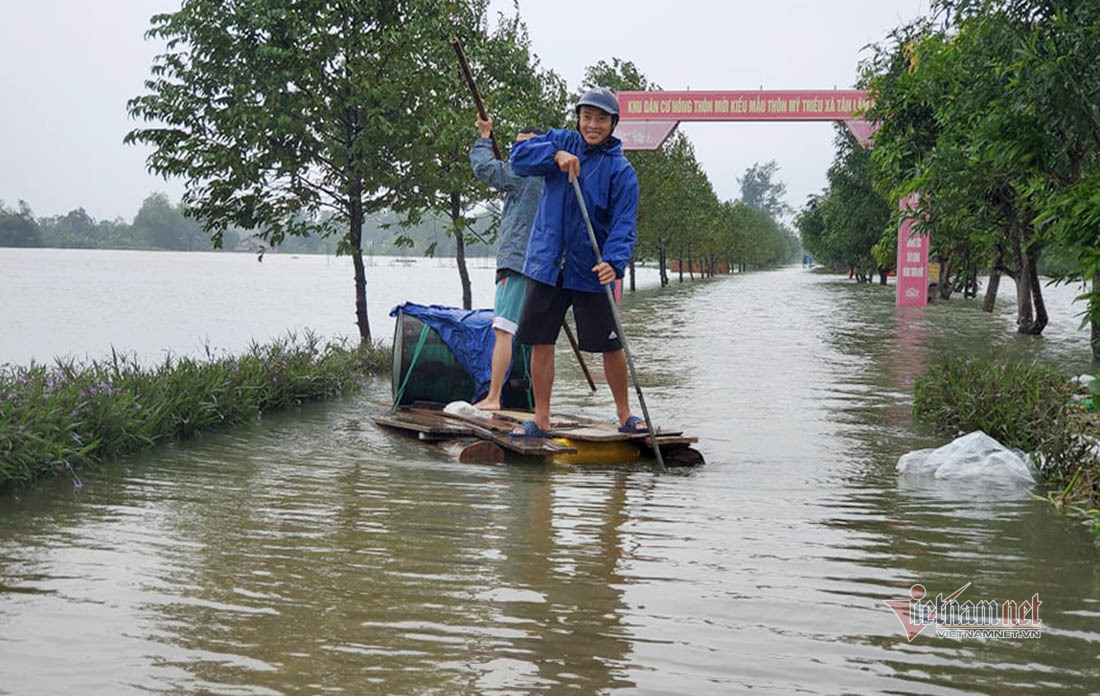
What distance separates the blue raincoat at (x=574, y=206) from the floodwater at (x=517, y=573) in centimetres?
127

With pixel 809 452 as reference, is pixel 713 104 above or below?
above

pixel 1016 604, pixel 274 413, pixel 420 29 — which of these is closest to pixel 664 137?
pixel 420 29

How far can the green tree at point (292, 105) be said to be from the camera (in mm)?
12977

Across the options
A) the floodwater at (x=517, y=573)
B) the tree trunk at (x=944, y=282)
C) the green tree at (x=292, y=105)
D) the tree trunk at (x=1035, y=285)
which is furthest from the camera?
the tree trunk at (x=944, y=282)

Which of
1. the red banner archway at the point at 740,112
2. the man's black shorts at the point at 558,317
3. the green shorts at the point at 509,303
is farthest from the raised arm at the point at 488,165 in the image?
the red banner archway at the point at 740,112

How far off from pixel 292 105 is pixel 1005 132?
8.00 meters

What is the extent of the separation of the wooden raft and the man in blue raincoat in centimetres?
17

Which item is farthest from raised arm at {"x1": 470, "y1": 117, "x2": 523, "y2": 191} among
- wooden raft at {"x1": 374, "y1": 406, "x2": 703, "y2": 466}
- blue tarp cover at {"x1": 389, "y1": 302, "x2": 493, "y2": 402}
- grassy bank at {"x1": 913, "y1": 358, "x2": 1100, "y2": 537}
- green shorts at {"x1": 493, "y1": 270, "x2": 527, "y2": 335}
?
grassy bank at {"x1": 913, "y1": 358, "x2": 1100, "y2": 537}

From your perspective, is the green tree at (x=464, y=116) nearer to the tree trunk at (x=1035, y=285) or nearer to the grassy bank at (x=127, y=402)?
the grassy bank at (x=127, y=402)

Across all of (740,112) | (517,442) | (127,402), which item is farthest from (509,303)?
(740,112)

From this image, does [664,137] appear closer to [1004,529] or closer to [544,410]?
[544,410]

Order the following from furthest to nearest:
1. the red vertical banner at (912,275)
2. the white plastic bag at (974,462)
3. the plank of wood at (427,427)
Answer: the red vertical banner at (912,275) → the plank of wood at (427,427) → the white plastic bag at (974,462)

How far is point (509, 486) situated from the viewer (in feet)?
19.3

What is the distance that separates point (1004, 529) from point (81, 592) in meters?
3.82
